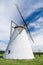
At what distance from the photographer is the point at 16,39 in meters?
35.5

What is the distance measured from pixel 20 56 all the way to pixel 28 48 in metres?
2.19

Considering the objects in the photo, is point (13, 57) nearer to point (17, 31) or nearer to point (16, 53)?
point (16, 53)

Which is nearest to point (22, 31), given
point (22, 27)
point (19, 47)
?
point (22, 27)

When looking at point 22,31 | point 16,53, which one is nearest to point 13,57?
point 16,53

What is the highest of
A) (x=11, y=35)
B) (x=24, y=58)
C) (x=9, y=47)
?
(x=11, y=35)

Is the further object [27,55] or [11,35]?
[11,35]

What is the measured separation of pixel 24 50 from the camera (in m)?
34.8

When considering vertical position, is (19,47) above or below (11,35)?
below

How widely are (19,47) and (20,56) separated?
1677 mm

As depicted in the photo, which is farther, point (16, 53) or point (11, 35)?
point (11, 35)

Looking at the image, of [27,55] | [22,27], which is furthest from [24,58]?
[22,27]

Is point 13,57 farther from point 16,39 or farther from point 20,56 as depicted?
point 16,39

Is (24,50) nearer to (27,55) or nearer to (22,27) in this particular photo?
(27,55)

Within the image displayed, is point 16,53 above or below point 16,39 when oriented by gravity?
below
